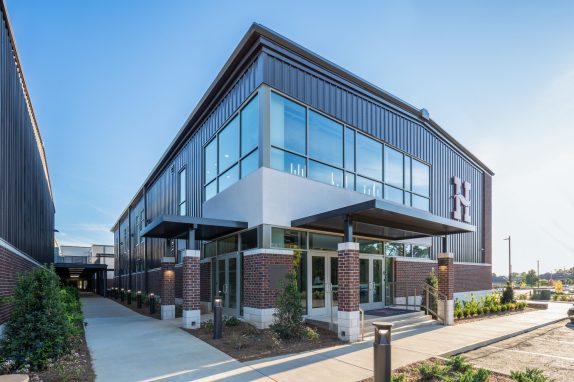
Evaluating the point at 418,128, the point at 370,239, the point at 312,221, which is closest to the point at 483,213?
the point at 418,128

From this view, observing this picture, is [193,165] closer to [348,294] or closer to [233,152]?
[233,152]

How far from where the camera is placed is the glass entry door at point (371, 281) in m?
15.1

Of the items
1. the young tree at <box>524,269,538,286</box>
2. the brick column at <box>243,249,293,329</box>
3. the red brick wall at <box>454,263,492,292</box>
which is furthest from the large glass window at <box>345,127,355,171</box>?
the young tree at <box>524,269,538,286</box>

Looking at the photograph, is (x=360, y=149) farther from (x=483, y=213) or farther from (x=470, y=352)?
(x=483, y=213)

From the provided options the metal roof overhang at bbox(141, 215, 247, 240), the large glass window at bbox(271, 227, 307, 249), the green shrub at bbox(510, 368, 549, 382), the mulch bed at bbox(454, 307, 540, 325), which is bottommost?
the mulch bed at bbox(454, 307, 540, 325)

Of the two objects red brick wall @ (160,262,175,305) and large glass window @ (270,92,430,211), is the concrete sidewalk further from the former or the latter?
red brick wall @ (160,262,175,305)

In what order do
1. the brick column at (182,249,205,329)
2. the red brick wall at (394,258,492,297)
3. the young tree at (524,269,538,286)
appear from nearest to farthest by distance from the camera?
the brick column at (182,249,205,329)
the red brick wall at (394,258,492,297)
the young tree at (524,269,538,286)

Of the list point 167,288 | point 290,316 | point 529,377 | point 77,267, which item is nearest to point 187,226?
point 167,288

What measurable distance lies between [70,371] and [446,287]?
11902 millimetres

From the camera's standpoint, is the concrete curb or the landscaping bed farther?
the concrete curb

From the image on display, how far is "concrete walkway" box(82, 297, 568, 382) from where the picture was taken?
23.2 ft

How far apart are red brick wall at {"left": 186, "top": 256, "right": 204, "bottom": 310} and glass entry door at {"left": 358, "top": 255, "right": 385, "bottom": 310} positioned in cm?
637

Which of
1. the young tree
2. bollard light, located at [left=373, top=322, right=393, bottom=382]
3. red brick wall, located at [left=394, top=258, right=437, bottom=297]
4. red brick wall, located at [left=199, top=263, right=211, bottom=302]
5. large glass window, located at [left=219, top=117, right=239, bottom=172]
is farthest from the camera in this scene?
the young tree

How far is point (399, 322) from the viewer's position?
1234 cm
